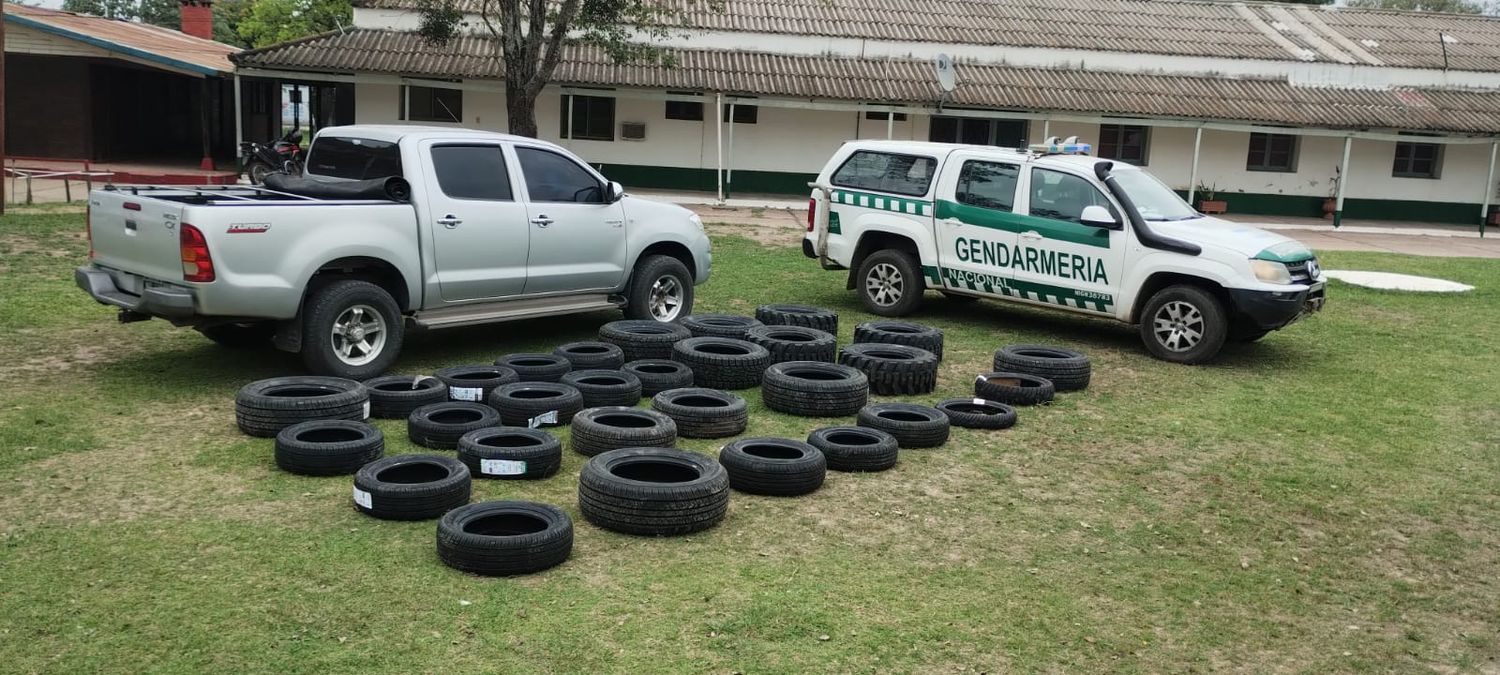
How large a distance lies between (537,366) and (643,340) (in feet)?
3.25

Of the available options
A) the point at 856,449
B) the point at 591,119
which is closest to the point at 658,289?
the point at 856,449

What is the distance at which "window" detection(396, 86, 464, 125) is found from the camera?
26.9 metres

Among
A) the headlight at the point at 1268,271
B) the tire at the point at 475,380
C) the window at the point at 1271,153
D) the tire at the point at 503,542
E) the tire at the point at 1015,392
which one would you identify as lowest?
the tire at the point at 503,542

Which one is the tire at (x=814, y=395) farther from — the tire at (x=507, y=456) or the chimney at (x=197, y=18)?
the chimney at (x=197, y=18)

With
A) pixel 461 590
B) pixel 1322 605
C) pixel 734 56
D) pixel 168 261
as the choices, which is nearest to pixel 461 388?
pixel 168 261

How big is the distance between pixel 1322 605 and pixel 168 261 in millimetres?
6825

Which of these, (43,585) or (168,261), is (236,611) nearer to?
(43,585)

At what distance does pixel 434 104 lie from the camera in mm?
27141

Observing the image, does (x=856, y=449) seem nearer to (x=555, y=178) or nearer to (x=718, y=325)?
(x=718, y=325)

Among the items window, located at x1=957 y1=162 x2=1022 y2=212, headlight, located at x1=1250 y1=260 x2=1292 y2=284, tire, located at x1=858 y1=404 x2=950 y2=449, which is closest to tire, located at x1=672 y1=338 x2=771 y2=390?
tire, located at x1=858 y1=404 x2=950 y2=449

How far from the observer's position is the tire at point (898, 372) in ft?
28.8

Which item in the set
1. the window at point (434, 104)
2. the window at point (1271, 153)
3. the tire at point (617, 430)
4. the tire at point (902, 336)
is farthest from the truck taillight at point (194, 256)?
the window at point (1271, 153)

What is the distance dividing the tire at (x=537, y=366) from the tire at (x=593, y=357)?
0.22 ft

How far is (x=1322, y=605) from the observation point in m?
5.23
